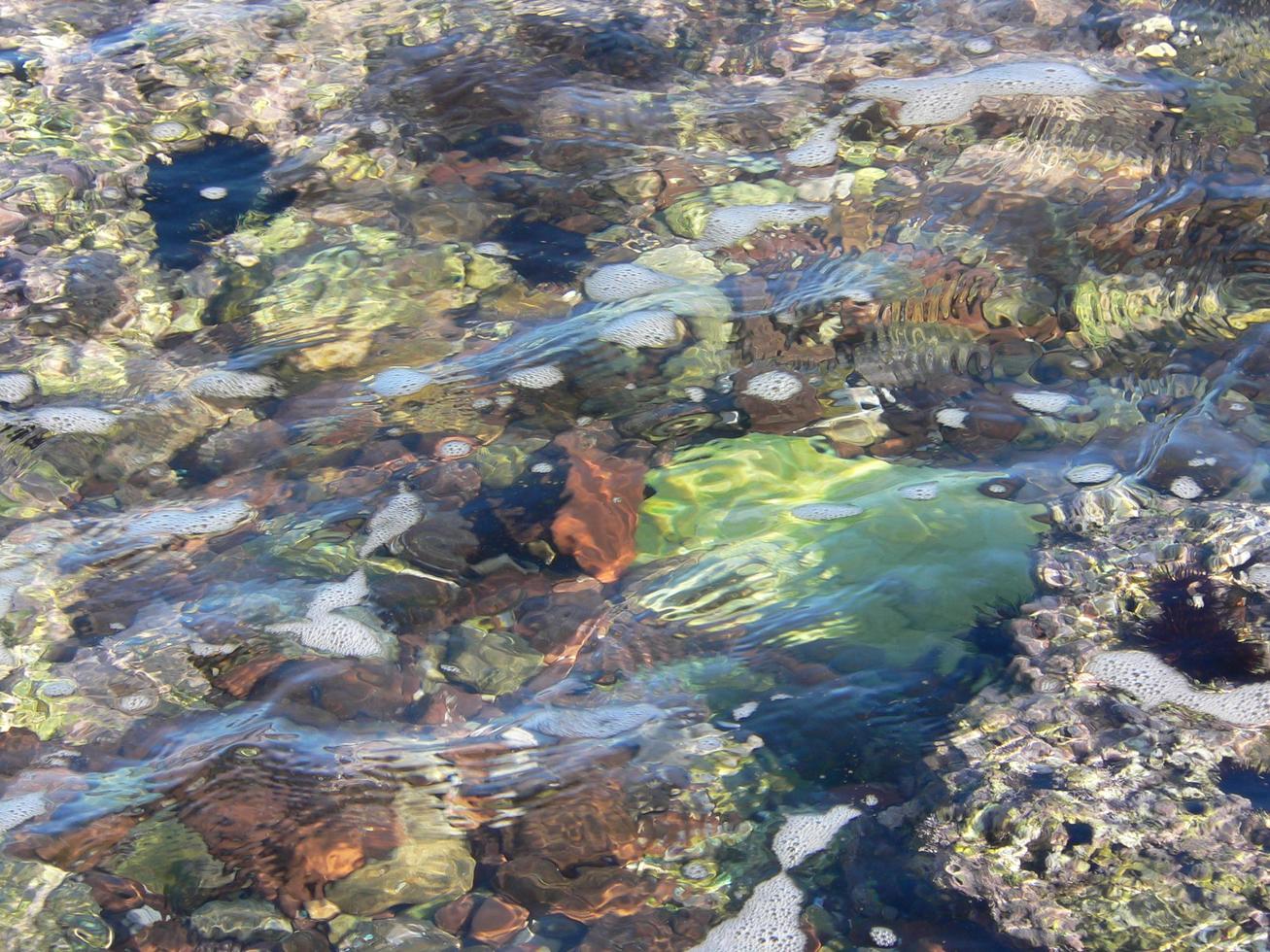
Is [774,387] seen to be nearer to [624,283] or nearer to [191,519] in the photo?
[624,283]

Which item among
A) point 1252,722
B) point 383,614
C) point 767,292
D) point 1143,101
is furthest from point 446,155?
point 1252,722

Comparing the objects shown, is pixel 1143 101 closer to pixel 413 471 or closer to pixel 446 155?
pixel 446 155

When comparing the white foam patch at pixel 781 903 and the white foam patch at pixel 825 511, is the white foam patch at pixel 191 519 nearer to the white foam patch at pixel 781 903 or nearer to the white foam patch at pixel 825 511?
the white foam patch at pixel 825 511

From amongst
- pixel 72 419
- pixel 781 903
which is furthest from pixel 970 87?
pixel 72 419

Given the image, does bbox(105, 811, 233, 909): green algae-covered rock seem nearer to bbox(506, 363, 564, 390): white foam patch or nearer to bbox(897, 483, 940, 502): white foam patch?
bbox(506, 363, 564, 390): white foam patch

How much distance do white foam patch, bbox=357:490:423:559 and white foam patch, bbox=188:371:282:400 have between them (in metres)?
0.71

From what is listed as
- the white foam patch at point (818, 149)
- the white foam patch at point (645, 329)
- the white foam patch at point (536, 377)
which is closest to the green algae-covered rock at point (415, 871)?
the white foam patch at point (536, 377)

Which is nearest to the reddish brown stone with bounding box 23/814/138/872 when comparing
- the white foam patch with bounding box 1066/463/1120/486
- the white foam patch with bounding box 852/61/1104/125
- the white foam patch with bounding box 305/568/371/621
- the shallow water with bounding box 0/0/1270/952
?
the shallow water with bounding box 0/0/1270/952

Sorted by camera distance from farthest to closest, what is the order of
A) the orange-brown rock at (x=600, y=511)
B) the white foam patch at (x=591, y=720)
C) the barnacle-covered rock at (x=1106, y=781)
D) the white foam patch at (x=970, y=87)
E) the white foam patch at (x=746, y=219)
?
the white foam patch at (x=970, y=87) < the white foam patch at (x=746, y=219) < the orange-brown rock at (x=600, y=511) < the white foam patch at (x=591, y=720) < the barnacle-covered rock at (x=1106, y=781)

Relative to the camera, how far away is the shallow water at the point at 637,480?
87.5 inches

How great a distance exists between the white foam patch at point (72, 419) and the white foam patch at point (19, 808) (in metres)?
1.33

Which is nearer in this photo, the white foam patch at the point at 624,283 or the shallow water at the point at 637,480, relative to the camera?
the shallow water at the point at 637,480

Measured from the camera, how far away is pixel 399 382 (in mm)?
3484

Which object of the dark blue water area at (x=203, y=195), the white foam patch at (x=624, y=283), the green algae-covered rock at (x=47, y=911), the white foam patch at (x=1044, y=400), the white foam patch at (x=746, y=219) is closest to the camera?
the green algae-covered rock at (x=47, y=911)
